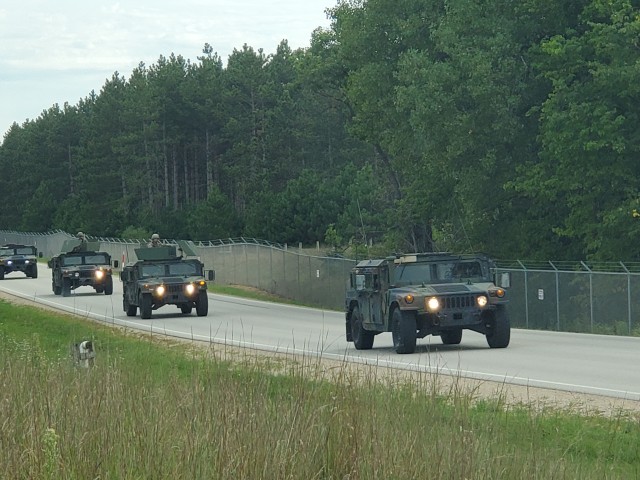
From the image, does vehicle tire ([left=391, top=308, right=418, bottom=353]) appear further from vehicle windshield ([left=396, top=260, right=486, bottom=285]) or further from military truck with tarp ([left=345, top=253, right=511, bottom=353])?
vehicle windshield ([left=396, top=260, right=486, bottom=285])

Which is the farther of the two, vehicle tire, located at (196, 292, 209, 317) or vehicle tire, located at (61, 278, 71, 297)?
vehicle tire, located at (61, 278, 71, 297)

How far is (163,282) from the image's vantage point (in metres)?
39.8

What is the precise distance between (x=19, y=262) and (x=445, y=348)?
50.2 m

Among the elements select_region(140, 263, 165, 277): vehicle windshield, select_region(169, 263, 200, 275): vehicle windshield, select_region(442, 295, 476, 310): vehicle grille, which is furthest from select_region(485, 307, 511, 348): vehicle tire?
select_region(140, 263, 165, 277): vehicle windshield

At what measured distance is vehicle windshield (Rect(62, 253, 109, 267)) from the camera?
181 ft

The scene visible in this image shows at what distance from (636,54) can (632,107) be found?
2.15 metres

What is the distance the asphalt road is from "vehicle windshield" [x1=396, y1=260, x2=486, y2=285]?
124cm

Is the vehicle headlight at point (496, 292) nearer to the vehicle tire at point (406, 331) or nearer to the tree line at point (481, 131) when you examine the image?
the vehicle tire at point (406, 331)

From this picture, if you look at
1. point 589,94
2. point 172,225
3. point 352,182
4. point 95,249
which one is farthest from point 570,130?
point 172,225

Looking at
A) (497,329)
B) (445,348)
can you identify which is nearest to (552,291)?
(445,348)

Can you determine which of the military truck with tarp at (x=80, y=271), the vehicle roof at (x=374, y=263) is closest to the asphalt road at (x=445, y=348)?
the vehicle roof at (x=374, y=263)

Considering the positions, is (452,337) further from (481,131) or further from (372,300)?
(481,131)

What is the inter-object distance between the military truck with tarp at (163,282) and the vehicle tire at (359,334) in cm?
1275

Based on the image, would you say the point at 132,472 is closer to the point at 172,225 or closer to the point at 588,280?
→ the point at 588,280
